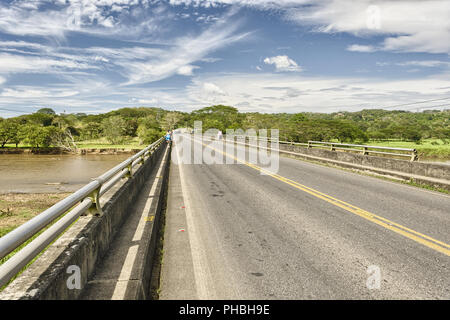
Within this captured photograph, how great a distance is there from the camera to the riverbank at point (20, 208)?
1062 centimetres

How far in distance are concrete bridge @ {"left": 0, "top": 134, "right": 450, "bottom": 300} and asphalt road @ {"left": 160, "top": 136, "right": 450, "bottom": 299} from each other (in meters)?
0.02

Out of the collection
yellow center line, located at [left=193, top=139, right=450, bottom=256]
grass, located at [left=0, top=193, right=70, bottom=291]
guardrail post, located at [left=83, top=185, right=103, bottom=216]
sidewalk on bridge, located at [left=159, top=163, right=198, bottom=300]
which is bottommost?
grass, located at [left=0, top=193, right=70, bottom=291]

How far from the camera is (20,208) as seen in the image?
13188mm

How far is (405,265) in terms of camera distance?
385cm

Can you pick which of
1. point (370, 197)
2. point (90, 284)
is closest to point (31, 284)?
point (90, 284)

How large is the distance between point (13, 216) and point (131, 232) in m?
10.9

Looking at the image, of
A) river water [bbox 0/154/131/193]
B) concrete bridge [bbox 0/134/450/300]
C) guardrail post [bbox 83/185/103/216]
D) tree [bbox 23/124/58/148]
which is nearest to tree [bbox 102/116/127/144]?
tree [bbox 23/124/58/148]

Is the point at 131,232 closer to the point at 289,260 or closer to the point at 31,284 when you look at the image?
the point at 31,284

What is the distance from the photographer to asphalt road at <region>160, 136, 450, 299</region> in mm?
3328

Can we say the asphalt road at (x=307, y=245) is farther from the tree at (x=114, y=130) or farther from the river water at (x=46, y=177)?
the tree at (x=114, y=130)

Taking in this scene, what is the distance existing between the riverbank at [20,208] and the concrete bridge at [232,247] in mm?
7077

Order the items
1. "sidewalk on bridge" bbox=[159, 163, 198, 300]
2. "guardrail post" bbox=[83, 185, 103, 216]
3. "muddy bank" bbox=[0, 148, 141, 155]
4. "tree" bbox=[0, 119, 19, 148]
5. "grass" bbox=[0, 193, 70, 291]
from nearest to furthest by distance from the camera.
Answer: "sidewalk on bridge" bbox=[159, 163, 198, 300]
"guardrail post" bbox=[83, 185, 103, 216]
"grass" bbox=[0, 193, 70, 291]
"muddy bank" bbox=[0, 148, 141, 155]
"tree" bbox=[0, 119, 19, 148]

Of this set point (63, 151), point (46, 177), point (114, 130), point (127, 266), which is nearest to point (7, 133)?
point (63, 151)

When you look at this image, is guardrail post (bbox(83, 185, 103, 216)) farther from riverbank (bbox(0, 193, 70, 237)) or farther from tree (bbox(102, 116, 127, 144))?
tree (bbox(102, 116, 127, 144))
